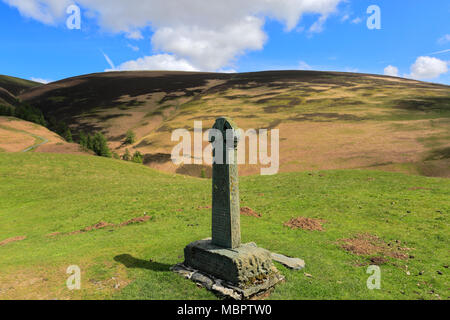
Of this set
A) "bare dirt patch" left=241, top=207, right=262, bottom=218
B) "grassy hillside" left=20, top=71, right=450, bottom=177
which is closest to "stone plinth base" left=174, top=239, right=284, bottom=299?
"bare dirt patch" left=241, top=207, right=262, bottom=218

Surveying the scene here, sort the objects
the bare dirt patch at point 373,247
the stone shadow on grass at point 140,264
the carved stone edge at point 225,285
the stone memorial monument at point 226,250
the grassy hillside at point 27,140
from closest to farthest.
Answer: the carved stone edge at point 225,285, the stone memorial monument at point 226,250, the stone shadow on grass at point 140,264, the bare dirt patch at point 373,247, the grassy hillside at point 27,140

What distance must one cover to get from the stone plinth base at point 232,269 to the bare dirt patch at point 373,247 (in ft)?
20.5

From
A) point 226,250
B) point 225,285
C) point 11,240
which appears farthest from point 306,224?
point 11,240

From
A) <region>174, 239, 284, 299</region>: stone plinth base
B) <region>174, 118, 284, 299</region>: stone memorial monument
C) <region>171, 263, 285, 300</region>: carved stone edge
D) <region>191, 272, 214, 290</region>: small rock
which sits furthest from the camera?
<region>191, 272, 214, 290</region>: small rock

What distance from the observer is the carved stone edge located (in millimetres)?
10695

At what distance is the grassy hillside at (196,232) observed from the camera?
11.8 m

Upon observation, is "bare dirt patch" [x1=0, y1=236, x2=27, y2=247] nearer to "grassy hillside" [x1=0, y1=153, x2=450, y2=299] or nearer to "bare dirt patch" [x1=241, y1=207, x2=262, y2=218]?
"grassy hillside" [x1=0, y1=153, x2=450, y2=299]

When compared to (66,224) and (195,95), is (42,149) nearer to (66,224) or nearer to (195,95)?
(66,224)

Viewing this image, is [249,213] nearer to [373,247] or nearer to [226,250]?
[373,247]

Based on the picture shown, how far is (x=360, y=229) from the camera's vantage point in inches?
757

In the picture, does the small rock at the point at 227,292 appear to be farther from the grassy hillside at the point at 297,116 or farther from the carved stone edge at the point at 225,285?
the grassy hillside at the point at 297,116

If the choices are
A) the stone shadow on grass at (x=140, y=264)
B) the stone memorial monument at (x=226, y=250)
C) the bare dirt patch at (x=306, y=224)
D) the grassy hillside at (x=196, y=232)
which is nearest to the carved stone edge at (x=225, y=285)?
the stone memorial monument at (x=226, y=250)

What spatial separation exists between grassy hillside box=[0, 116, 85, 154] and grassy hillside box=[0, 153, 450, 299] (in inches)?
805
